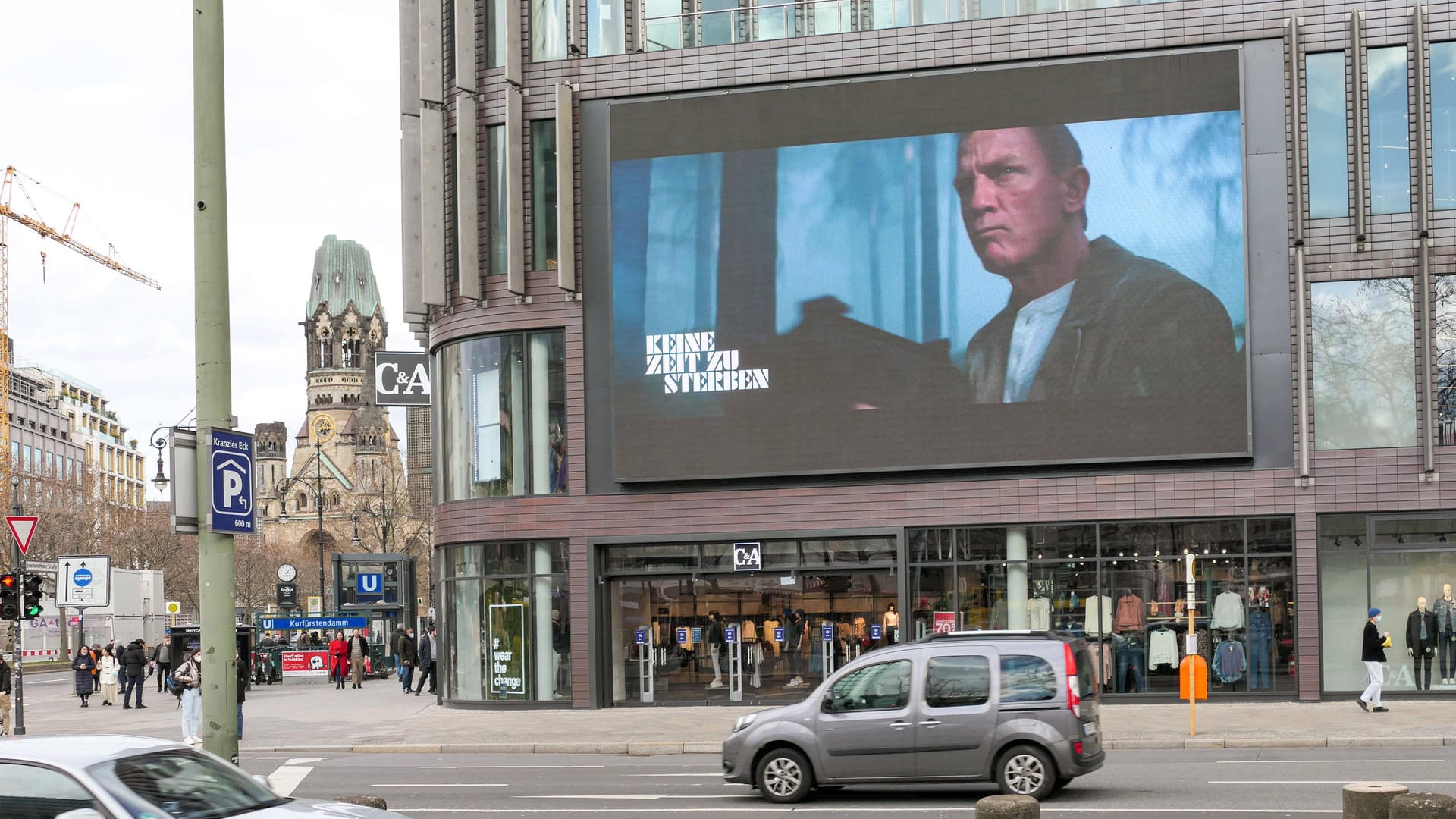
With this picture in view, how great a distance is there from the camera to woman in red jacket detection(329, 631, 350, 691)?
44562 mm

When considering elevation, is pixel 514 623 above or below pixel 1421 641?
above

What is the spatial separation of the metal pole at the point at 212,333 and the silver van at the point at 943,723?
21.3 ft

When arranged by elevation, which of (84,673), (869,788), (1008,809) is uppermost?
(1008,809)

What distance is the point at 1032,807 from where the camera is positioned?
1127 cm

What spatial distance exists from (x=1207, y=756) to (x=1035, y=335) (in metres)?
10.7

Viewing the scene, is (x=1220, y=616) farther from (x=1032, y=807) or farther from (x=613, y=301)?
(x=1032, y=807)

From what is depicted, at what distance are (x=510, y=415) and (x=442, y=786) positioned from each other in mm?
12815

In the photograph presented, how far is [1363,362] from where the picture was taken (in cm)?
2761

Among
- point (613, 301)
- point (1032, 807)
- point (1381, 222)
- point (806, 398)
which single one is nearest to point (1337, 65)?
point (1381, 222)

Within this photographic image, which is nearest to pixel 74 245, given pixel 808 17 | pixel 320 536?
pixel 320 536

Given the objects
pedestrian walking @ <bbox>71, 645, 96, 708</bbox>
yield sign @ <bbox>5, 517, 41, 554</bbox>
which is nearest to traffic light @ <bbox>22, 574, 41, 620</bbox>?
yield sign @ <bbox>5, 517, 41, 554</bbox>

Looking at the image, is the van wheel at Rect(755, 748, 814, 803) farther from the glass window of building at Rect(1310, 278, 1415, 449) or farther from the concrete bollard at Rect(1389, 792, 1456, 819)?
the glass window of building at Rect(1310, 278, 1415, 449)

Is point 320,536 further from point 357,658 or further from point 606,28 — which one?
point 606,28

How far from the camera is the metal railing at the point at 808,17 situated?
29.5m
